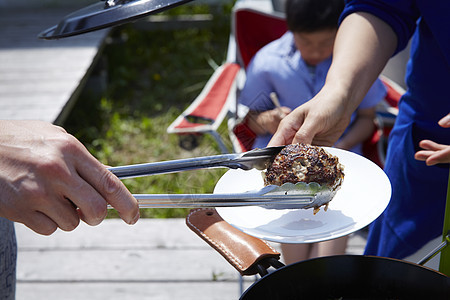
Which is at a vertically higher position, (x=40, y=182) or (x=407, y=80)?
(x=40, y=182)

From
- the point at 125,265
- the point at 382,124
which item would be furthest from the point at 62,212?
the point at 382,124

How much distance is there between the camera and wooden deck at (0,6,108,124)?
295cm

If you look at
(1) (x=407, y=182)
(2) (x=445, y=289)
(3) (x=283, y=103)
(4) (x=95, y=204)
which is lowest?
(3) (x=283, y=103)

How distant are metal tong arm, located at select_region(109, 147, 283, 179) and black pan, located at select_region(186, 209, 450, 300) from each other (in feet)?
0.48

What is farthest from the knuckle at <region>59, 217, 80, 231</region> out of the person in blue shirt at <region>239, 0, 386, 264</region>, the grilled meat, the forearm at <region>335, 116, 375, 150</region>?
the forearm at <region>335, 116, 375, 150</region>

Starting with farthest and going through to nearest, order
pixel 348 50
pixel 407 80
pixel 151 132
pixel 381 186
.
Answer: pixel 151 132, pixel 407 80, pixel 348 50, pixel 381 186

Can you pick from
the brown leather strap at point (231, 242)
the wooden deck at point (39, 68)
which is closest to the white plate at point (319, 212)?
the brown leather strap at point (231, 242)

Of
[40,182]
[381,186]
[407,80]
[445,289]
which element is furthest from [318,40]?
[40,182]

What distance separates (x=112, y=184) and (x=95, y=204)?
0.04m

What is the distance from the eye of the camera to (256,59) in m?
2.30

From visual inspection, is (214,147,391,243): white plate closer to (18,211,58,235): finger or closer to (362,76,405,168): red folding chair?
(18,211,58,235): finger

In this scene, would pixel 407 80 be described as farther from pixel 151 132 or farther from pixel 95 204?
pixel 151 132

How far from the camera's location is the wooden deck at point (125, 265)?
194 cm

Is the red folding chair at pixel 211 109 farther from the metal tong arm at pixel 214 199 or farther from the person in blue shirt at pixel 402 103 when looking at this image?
the metal tong arm at pixel 214 199
